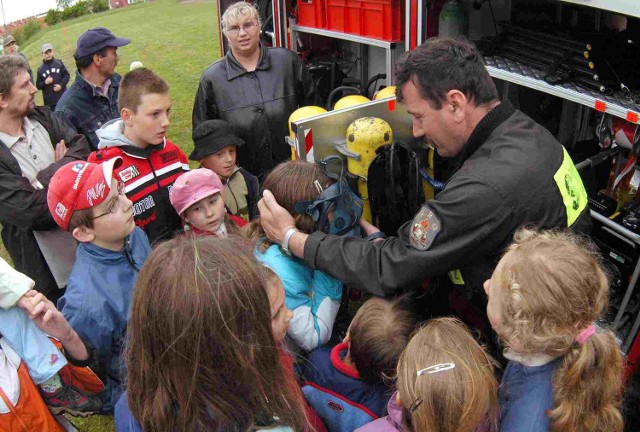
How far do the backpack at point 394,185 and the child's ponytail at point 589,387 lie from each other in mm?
1563

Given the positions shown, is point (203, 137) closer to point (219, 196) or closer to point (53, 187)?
point (219, 196)

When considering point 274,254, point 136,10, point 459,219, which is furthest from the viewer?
point 136,10

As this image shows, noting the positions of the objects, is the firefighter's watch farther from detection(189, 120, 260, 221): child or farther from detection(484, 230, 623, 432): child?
detection(189, 120, 260, 221): child

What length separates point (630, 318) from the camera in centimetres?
318

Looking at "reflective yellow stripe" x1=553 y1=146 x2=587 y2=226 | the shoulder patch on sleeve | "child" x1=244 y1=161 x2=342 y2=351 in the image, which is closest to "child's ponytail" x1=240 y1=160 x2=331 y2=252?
"child" x1=244 y1=161 x2=342 y2=351

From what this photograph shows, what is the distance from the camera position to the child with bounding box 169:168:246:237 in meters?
2.90

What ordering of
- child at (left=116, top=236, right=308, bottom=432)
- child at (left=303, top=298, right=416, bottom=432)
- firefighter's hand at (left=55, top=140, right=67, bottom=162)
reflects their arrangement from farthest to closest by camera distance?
firefighter's hand at (left=55, top=140, right=67, bottom=162)
child at (left=303, top=298, right=416, bottom=432)
child at (left=116, top=236, right=308, bottom=432)

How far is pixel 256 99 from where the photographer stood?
4.18 m

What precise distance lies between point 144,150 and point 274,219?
1.20 m

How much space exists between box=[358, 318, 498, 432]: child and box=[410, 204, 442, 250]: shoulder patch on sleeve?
0.48m

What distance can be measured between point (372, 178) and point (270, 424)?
197cm

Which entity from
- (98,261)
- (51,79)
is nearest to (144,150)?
(98,261)

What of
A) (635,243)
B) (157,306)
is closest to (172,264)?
(157,306)

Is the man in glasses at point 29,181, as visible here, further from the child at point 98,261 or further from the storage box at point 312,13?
the storage box at point 312,13
